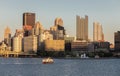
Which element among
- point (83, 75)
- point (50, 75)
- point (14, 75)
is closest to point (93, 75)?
point (83, 75)

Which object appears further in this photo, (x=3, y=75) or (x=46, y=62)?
(x=46, y=62)

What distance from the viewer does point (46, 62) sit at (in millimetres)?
183875

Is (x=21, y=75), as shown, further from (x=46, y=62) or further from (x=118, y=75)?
(x=46, y=62)

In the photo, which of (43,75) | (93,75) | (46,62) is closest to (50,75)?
(43,75)

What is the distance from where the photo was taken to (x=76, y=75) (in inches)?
4092

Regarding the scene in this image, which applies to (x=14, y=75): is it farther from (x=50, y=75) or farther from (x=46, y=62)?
(x=46, y=62)

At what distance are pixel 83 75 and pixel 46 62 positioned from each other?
8004 cm

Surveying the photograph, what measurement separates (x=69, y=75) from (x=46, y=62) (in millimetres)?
80549

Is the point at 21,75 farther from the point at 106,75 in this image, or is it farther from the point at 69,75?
the point at 106,75

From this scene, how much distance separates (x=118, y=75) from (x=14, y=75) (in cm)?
2087

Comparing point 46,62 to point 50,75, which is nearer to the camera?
point 50,75

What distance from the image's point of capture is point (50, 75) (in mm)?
103438

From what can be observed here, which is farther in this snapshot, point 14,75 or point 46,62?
point 46,62

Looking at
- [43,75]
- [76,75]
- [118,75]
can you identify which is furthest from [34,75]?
[118,75]
